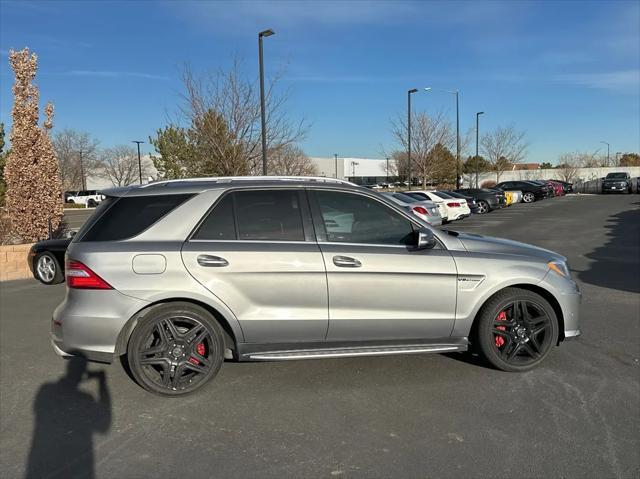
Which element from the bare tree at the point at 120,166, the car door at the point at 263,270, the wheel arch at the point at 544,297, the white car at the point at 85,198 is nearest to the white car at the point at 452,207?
the wheel arch at the point at 544,297

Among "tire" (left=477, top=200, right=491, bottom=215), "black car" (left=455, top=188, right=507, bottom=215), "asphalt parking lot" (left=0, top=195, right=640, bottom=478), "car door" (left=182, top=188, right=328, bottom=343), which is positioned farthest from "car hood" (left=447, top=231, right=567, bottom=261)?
"tire" (left=477, top=200, right=491, bottom=215)

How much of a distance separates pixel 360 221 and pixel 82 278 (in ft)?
7.20

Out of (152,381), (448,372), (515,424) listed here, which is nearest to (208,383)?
(152,381)

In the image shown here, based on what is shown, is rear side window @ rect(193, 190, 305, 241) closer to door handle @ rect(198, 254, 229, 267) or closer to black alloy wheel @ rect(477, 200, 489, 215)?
door handle @ rect(198, 254, 229, 267)

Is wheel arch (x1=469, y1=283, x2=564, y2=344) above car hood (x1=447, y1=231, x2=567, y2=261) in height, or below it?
below

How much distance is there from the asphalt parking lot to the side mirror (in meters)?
1.13

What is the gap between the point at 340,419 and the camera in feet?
12.0

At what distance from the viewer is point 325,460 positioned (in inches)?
124

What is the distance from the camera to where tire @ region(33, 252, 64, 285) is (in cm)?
913

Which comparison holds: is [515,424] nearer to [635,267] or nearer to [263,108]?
[635,267]

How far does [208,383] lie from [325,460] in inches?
54.2

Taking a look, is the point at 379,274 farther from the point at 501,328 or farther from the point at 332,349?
the point at 501,328

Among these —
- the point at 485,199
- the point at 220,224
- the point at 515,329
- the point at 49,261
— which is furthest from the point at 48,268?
the point at 485,199

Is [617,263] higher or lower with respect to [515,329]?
lower
